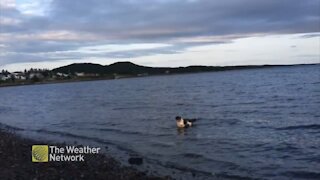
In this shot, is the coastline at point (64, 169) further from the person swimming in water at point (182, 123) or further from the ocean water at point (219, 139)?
the person swimming in water at point (182, 123)

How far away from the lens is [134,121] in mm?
34438

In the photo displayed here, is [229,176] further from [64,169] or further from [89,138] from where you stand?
[89,138]

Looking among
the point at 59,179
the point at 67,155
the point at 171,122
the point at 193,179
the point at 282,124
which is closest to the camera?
the point at 59,179

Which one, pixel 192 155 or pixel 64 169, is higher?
pixel 64 169

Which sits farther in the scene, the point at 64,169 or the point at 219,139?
the point at 219,139

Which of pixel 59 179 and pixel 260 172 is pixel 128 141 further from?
pixel 59 179

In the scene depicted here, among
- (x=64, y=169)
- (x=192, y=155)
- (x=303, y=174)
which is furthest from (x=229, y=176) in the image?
(x=64, y=169)

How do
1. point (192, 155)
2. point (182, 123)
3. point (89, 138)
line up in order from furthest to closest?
point (182, 123) < point (89, 138) < point (192, 155)

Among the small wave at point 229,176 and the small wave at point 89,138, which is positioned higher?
the small wave at point 229,176

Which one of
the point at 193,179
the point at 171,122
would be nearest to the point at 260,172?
the point at 193,179

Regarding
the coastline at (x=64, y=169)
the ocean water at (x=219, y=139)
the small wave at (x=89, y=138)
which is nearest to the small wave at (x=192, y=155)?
the ocean water at (x=219, y=139)

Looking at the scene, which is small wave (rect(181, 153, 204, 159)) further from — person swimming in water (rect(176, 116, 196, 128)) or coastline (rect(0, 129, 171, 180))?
person swimming in water (rect(176, 116, 196, 128))

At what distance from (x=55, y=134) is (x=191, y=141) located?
409 inches

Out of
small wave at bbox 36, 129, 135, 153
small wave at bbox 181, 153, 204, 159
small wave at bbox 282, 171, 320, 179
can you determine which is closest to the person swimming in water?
small wave at bbox 36, 129, 135, 153
